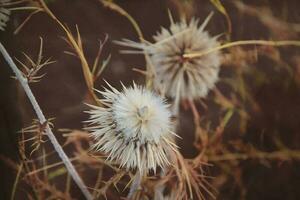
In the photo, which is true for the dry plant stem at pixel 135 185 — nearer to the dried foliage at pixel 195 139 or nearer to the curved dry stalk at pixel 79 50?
the dried foliage at pixel 195 139

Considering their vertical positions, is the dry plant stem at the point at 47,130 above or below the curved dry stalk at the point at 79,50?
below

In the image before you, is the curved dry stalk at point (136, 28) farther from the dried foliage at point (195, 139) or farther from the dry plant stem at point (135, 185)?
the dry plant stem at point (135, 185)

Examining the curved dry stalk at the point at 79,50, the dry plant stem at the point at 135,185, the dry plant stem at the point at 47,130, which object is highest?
the curved dry stalk at the point at 79,50

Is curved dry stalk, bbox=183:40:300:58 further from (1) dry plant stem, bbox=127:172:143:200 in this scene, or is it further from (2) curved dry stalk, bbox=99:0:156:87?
(1) dry plant stem, bbox=127:172:143:200

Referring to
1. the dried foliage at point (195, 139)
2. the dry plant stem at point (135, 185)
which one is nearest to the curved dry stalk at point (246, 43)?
the dried foliage at point (195, 139)

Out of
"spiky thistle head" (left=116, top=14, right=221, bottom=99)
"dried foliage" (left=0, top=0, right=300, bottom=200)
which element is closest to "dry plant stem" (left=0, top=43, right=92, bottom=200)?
"dried foliage" (left=0, top=0, right=300, bottom=200)

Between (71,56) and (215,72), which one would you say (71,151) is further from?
(215,72)

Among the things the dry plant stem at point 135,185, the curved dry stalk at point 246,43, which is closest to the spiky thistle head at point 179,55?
the curved dry stalk at point 246,43
